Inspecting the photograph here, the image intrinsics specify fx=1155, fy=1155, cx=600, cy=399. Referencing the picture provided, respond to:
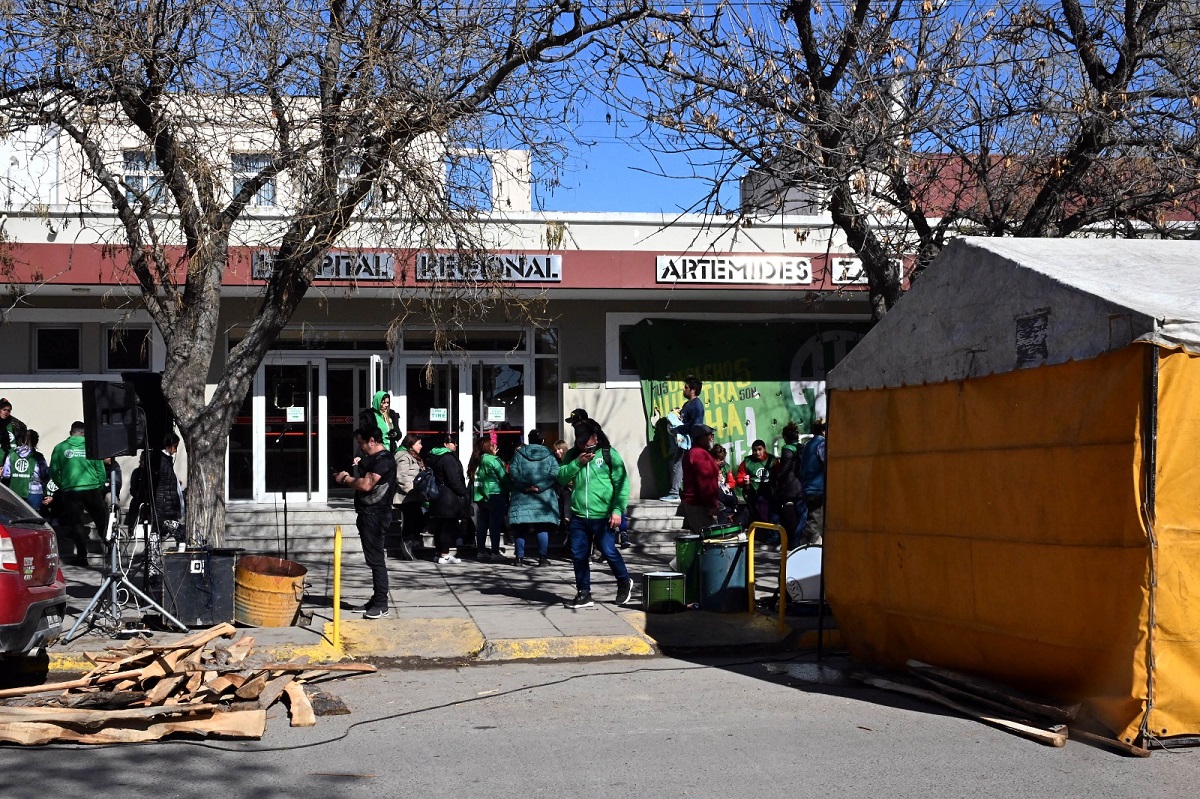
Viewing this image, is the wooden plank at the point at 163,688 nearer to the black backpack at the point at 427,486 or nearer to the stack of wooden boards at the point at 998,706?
the stack of wooden boards at the point at 998,706

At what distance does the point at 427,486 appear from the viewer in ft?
45.8

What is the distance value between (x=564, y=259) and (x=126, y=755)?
34.8 feet

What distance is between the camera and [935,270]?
803 centimetres

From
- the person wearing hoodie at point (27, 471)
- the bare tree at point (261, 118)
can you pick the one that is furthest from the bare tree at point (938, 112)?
the person wearing hoodie at point (27, 471)

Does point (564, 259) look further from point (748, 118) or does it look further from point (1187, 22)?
point (1187, 22)

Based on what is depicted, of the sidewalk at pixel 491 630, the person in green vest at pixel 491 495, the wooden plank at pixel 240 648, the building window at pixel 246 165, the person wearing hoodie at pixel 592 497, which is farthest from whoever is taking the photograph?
the person in green vest at pixel 491 495

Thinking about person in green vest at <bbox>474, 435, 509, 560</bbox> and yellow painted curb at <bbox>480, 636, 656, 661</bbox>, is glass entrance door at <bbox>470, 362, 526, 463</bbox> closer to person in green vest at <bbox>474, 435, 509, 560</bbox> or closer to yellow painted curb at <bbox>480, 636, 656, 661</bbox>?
person in green vest at <bbox>474, 435, 509, 560</bbox>

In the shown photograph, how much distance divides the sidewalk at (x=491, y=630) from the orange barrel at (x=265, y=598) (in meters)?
0.10

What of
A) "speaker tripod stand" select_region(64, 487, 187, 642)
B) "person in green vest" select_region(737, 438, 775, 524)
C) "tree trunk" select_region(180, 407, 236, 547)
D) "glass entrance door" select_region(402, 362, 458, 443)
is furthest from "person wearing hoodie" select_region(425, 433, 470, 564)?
"speaker tripod stand" select_region(64, 487, 187, 642)

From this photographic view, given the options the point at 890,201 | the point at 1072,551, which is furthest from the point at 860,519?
the point at 890,201

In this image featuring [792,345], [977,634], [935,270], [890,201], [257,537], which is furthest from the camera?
[792,345]

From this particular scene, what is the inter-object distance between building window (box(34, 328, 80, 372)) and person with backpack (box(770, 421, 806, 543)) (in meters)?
9.91

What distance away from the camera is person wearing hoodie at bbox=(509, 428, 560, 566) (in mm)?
13742

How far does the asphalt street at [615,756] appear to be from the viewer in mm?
5574
